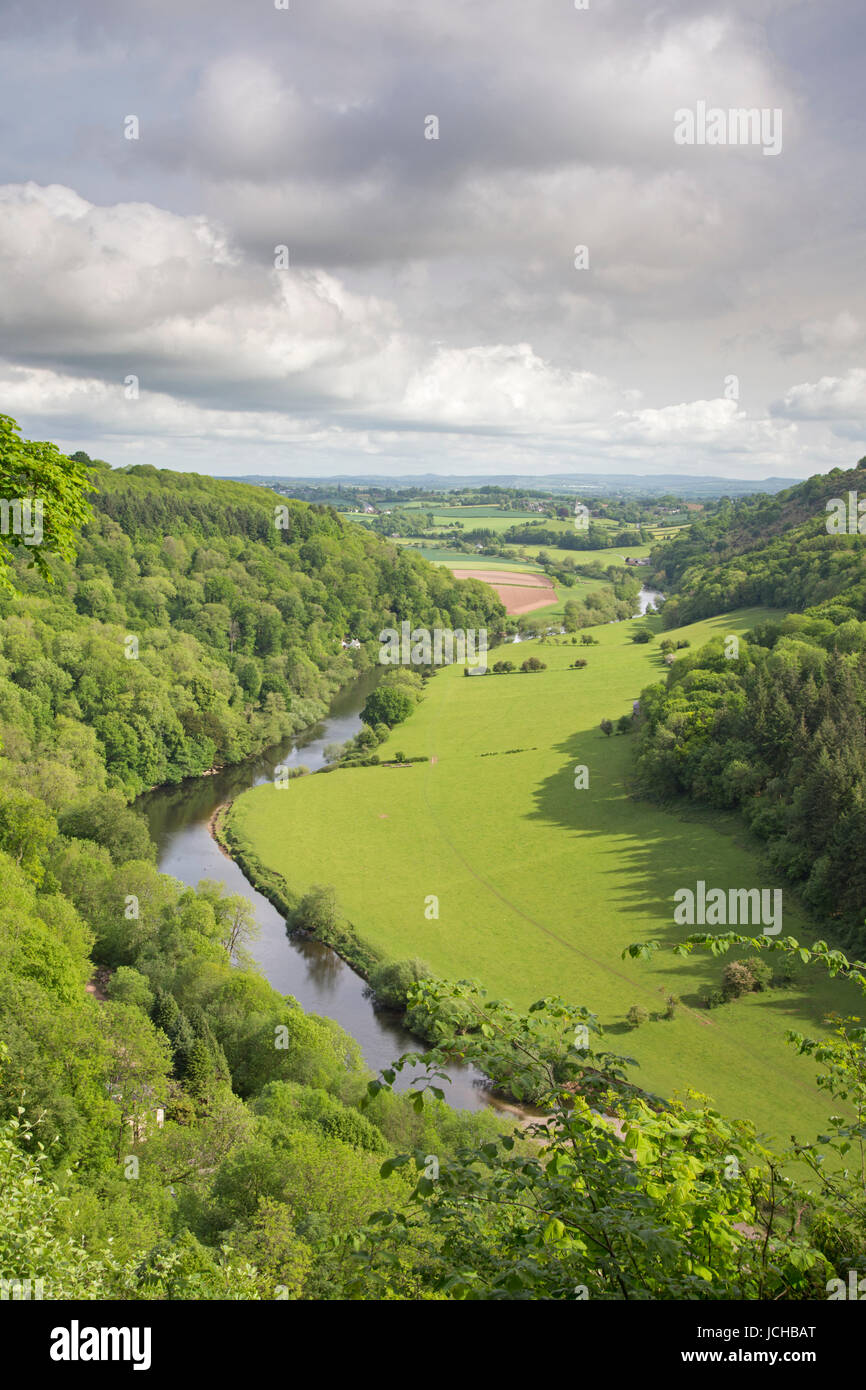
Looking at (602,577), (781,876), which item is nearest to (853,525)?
(602,577)

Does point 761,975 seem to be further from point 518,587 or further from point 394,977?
point 518,587

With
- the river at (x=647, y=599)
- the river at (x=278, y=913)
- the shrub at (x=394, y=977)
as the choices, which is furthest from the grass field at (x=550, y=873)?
the river at (x=647, y=599)

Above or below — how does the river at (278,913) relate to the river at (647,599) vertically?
below

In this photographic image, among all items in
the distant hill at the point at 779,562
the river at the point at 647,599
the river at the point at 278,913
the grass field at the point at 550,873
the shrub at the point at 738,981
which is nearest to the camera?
the grass field at the point at 550,873

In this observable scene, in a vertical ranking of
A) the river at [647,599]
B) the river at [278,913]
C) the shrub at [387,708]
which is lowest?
the river at [278,913]

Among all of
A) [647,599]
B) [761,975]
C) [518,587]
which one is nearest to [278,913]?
[761,975]

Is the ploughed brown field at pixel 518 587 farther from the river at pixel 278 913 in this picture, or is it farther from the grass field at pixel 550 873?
the grass field at pixel 550 873

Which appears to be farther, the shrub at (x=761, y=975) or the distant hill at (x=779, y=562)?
the distant hill at (x=779, y=562)
